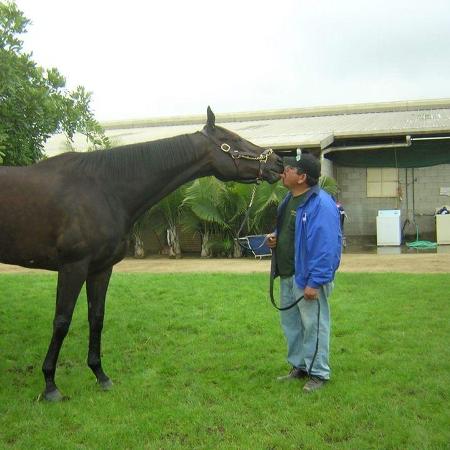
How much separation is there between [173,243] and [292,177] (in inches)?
410

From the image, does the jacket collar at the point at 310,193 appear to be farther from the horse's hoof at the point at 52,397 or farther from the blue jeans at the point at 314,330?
the horse's hoof at the point at 52,397

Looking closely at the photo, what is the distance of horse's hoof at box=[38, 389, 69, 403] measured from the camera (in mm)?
4570

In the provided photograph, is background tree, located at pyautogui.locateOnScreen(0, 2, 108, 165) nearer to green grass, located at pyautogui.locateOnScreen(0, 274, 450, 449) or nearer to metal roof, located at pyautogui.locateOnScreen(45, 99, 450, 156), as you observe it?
green grass, located at pyautogui.locateOnScreen(0, 274, 450, 449)

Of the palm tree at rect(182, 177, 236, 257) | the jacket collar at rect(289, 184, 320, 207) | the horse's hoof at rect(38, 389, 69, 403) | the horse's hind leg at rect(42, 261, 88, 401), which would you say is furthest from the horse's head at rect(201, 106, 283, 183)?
the palm tree at rect(182, 177, 236, 257)

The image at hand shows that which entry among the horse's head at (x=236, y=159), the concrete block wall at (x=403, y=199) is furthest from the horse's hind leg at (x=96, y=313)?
the concrete block wall at (x=403, y=199)

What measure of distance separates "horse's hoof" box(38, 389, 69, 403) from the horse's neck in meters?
1.52

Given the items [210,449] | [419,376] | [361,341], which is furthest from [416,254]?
[210,449]

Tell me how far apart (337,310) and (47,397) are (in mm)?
4027

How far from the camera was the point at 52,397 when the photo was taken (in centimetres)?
458

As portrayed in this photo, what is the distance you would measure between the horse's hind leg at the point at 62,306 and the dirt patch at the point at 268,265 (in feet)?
21.5

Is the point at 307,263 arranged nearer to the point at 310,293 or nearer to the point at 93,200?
the point at 310,293

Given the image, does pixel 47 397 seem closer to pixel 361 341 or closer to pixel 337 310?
pixel 361 341

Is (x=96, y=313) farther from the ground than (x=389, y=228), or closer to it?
farther from the ground

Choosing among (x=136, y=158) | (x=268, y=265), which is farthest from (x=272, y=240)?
(x=268, y=265)
